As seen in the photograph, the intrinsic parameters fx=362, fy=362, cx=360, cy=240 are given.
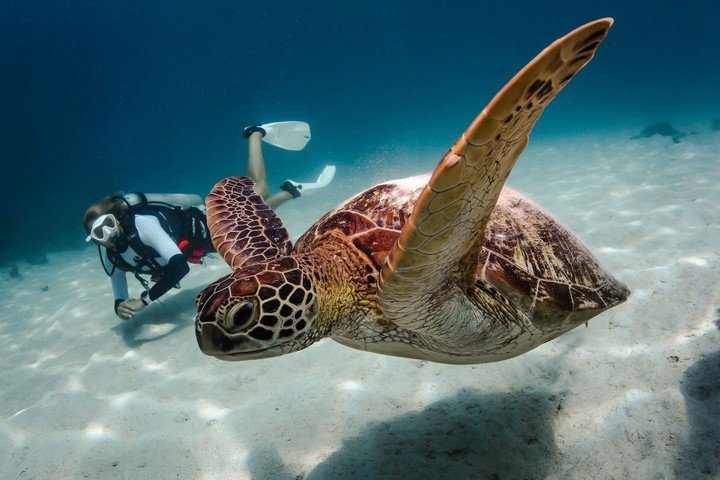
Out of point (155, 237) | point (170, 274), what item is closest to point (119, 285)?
point (155, 237)

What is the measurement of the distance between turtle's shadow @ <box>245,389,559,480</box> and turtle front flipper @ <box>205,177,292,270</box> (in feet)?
4.47

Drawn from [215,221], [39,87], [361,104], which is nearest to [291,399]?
[215,221]

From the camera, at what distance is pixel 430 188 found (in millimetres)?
1020

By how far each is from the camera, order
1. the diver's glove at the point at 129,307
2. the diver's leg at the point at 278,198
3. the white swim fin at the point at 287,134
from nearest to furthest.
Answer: the diver's glove at the point at 129,307 < the diver's leg at the point at 278,198 < the white swim fin at the point at 287,134

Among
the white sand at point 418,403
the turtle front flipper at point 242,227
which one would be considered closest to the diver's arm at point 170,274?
the white sand at point 418,403

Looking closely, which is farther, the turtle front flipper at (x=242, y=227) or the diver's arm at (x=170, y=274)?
the diver's arm at (x=170, y=274)

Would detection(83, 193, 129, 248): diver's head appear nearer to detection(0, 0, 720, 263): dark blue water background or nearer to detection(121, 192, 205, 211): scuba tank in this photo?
detection(121, 192, 205, 211): scuba tank

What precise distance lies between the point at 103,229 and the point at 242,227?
3.89 meters

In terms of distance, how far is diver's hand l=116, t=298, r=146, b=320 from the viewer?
5.24 metres

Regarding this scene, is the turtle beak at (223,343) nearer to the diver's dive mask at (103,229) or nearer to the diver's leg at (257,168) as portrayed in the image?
the diver's dive mask at (103,229)

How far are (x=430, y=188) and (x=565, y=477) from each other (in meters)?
1.88

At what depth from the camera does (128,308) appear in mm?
5277

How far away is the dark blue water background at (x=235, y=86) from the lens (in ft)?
115

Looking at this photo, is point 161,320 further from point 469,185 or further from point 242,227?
point 469,185
